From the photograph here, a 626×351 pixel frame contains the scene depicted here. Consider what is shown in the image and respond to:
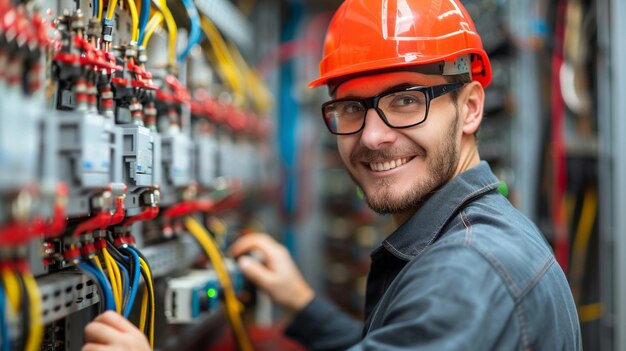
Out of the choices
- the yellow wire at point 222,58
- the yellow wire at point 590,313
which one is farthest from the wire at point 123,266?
the yellow wire at point 590,313

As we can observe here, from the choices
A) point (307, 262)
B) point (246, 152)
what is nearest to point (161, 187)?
point (246, 152)

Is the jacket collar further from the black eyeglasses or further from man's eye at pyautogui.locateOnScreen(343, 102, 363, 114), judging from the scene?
man's eye at pyautogui.locateOnScreen(343, 102, 363, 114)

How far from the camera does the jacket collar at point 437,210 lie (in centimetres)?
113

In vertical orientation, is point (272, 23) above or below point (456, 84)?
above

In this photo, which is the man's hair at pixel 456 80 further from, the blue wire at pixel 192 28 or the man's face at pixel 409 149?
the blue wire at pixel 192 28

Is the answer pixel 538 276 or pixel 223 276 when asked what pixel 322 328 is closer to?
pixel 223 276

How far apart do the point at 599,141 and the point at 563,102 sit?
10.3 inches

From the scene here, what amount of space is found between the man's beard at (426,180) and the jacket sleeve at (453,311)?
28cm

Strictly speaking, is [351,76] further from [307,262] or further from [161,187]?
[307,262]

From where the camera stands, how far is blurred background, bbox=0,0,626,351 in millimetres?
869

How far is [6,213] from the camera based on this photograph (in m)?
0.76

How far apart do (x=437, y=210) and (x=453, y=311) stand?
34 cm

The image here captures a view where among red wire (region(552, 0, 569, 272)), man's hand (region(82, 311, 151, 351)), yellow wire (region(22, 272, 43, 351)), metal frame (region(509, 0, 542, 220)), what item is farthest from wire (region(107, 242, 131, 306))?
red wire (region(552, 0, 569, 272))

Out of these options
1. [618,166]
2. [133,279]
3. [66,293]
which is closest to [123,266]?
[133,279]
